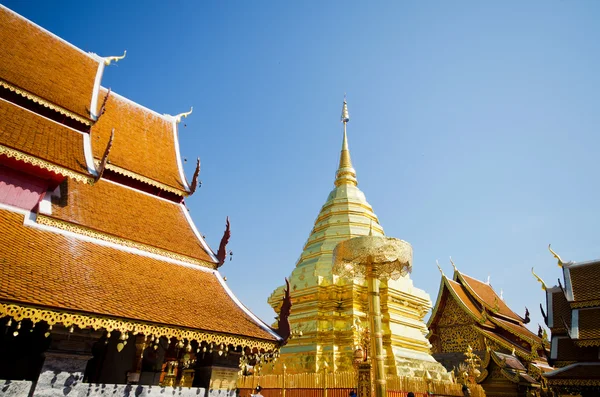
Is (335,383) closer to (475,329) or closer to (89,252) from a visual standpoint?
(89,252)

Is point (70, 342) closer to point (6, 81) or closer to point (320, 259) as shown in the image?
point (6, 81)

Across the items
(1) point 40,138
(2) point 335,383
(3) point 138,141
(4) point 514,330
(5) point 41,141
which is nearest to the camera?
(5) point 41,141

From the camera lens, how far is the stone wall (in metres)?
4.91

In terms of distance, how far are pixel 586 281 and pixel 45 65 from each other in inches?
585

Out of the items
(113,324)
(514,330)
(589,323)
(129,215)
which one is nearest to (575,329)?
(589,323)

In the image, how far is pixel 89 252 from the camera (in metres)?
6.47

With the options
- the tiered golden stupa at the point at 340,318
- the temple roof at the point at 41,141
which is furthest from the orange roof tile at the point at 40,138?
the tiered golden stupa at the point at 340,318

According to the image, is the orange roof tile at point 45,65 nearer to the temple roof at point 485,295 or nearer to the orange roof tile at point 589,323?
the orange roof tile at point 589,323

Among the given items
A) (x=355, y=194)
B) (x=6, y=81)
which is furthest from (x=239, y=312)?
(x=355, y=194)

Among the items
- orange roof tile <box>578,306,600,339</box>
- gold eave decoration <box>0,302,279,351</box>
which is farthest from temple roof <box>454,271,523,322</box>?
gold eave decoration <box>0,302,279,351</box>

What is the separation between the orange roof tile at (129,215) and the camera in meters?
7.10

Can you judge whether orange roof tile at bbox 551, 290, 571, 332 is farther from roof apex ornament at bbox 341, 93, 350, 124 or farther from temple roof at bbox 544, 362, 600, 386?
roof apex ornament at bbox 341, 93, 350, 124

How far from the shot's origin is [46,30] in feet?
33.3

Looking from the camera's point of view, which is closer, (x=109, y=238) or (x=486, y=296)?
(x=109, y=238)
